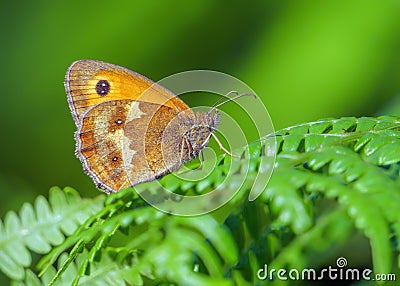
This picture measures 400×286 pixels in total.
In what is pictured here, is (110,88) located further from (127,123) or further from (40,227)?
(40,227)

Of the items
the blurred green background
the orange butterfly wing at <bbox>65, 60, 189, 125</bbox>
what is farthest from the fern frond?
the blurred green background

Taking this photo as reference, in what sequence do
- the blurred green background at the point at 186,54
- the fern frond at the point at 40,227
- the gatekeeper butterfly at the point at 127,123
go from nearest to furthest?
the fern frond at the point at 40,227
the gatekeeper butterfly at the point at 127,123
the blurred green background at the point at 186,54

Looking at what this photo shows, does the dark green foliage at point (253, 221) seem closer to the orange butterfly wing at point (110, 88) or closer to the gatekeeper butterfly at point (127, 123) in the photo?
the gatekeeper butterfly at point (127, 123)

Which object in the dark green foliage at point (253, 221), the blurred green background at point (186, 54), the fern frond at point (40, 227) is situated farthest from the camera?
the blurred green background at point (186, 54)

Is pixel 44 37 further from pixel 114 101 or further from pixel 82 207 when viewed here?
pixel 82 207

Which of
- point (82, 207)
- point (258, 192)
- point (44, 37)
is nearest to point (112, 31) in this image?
point (44, 37)

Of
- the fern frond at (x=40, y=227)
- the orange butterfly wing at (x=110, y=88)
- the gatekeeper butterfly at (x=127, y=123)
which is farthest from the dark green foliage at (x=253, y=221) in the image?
the orange butterfly wing at (x=110, y=88)
